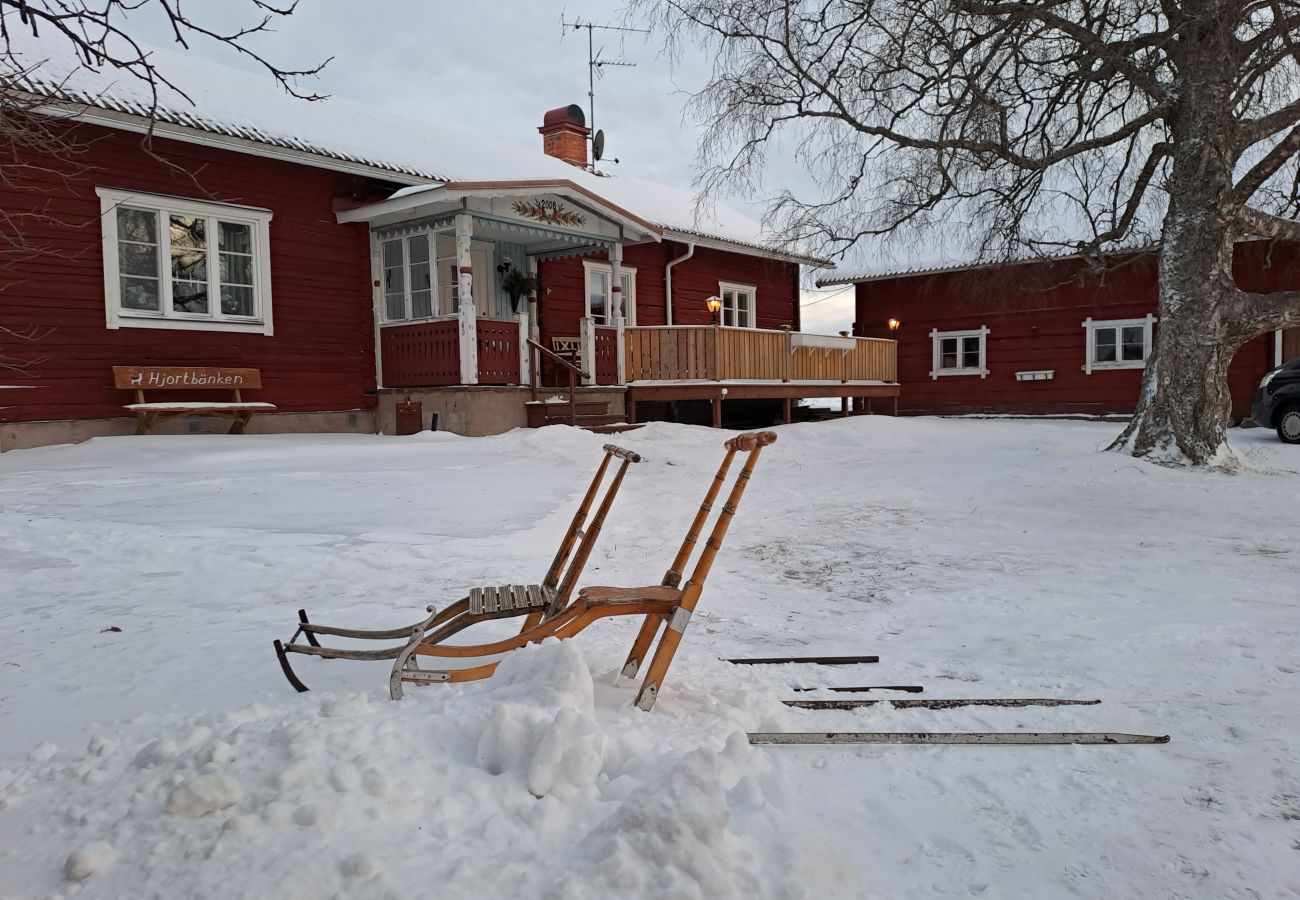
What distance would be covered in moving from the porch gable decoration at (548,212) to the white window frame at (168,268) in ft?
11.4

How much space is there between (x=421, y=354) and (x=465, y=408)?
1.19 m

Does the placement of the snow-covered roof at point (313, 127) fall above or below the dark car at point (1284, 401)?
above

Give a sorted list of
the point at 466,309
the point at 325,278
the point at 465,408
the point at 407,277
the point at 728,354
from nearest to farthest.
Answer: the point at 466,309, the point at 465,408, the point at 325,278, the point at 407,277, the point at 728,354

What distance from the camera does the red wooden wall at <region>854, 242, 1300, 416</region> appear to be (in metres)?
18.2

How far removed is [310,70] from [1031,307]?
2041 cm

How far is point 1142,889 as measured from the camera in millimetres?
2053

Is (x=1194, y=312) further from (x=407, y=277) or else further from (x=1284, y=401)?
(x=407, y=277)

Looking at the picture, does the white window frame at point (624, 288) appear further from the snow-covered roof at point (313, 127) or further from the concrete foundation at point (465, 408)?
the concrete foundation at point (465, 408)

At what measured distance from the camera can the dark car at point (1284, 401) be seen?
13.4 meters

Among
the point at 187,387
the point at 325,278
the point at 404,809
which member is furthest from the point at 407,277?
the point at 404,809

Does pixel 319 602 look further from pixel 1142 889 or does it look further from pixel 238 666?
pixel 1142 889

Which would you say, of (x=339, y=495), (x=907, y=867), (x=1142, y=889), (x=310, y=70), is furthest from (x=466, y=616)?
(x=339, y=495)

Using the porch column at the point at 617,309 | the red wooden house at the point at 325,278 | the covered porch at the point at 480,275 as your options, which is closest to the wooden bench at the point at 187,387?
the red wooden house at the point at 325,278

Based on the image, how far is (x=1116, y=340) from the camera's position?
19859 millimetres
